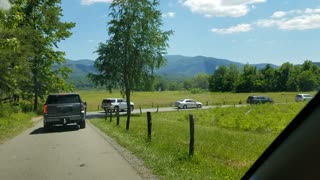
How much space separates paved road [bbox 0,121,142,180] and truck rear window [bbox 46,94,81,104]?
23.1 ft

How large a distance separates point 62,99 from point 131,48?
20953 mm

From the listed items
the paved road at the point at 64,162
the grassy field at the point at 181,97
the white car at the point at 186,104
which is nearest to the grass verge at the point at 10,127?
the paved road at the point at 64,162

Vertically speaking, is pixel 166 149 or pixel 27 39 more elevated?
pixel 27 39

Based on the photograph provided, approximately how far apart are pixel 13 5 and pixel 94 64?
93.1ft

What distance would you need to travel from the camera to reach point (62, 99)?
23.5m

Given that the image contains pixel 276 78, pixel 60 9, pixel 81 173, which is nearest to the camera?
pixel 276 78

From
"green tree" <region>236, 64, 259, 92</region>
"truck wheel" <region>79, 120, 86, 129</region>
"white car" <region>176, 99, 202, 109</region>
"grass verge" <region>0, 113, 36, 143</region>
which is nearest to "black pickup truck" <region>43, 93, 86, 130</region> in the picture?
"truck wheel" <region>79, 120, 86, 129</region>

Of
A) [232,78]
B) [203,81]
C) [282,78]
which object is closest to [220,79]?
[232,78]

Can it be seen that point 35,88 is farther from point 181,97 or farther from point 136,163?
point 136,163

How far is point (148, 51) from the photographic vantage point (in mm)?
44594

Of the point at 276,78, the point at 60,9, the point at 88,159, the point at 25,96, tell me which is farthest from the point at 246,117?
the point at 60,9

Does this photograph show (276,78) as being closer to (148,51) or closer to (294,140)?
(294,140)

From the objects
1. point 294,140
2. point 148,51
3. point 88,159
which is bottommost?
point 88,159

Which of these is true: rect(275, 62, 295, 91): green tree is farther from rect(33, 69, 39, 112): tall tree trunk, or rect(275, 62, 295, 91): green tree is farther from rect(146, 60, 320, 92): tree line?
rect(33, 69, 39, 112): tall tree trunk
